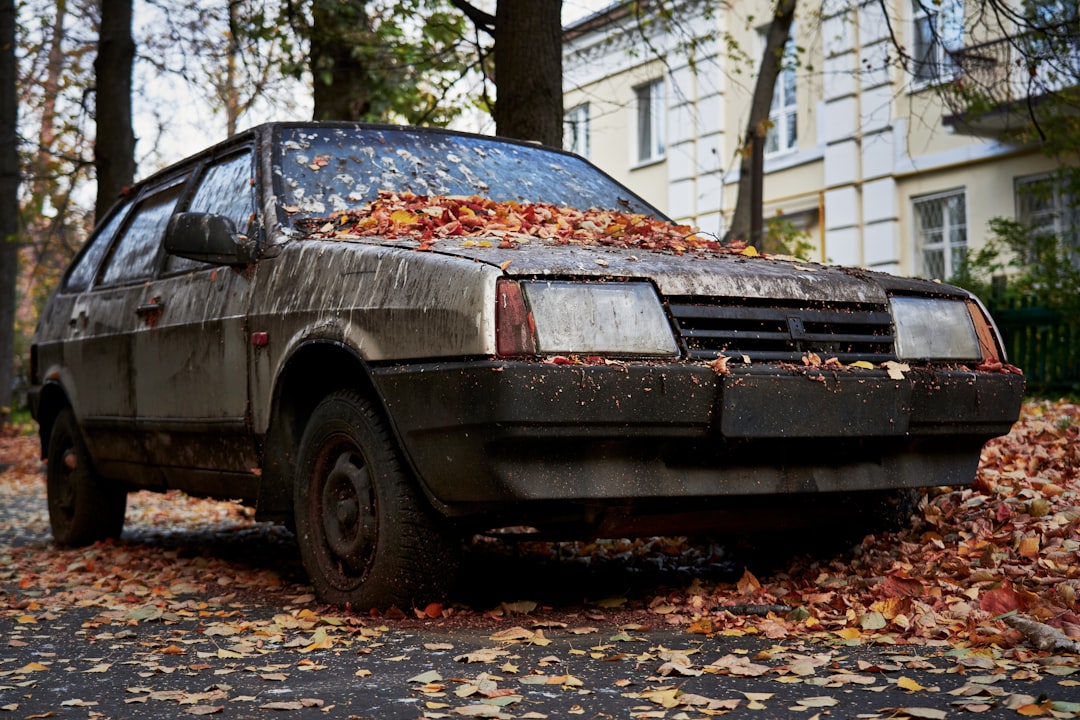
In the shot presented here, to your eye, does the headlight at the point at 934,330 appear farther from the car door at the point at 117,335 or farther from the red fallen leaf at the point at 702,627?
the car door at the point at 117,335

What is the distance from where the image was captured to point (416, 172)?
214 inches

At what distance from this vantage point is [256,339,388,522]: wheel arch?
4781 millimetres

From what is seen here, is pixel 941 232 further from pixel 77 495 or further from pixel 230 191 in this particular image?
pixel 230 191

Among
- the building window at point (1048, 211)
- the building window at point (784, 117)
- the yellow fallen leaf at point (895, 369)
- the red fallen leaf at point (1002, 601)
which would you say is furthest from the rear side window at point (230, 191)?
the building window at point (784, 117)

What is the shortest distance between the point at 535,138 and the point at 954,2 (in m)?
3.50

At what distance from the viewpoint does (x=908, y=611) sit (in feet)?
13.5

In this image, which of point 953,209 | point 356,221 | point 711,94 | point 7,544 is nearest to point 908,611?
point 356,221

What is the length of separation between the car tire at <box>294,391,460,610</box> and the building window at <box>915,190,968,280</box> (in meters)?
15.5

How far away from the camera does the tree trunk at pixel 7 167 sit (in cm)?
1791

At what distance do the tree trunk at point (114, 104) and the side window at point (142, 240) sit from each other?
6970 mm

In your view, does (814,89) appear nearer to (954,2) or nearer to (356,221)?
(954,2)

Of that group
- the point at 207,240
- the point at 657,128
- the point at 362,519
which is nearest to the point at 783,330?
the point at 362,519

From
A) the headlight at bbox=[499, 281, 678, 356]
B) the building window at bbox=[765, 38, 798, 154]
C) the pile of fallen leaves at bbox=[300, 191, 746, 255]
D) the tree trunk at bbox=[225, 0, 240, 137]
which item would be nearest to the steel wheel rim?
the pile of fallen leaves at bbox=[300, 191, 746, 255]

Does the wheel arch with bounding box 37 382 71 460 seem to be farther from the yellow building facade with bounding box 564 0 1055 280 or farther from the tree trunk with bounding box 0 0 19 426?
the tree trunk with bounding box 0 0 19 426
